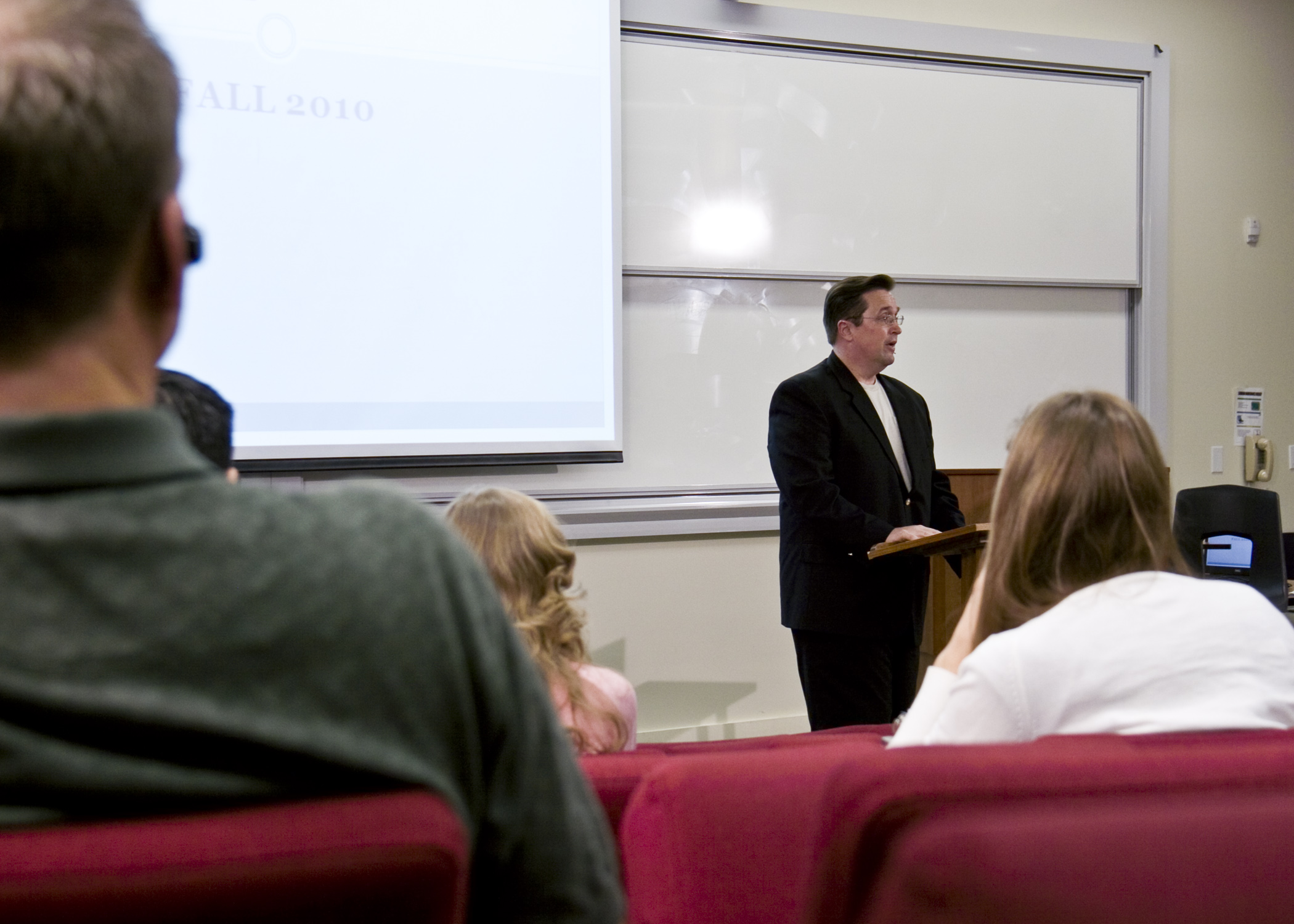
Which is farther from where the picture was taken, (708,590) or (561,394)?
(708,590)

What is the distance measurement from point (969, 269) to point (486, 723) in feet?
13.4

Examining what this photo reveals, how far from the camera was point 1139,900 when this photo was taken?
672 mm

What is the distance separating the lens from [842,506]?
299 centimetres

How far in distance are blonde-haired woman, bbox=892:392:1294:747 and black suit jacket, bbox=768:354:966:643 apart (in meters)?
1.63

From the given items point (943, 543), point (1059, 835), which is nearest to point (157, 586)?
point (1059, 835)

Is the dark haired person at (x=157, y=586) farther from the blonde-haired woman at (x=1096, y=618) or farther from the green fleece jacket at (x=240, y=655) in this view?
the blonde-haired woman at (x=1096, y=618)

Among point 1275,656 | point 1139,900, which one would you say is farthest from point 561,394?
point 1139,900

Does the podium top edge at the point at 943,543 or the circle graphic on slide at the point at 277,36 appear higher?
the circle graphic on slide at the point at 277,36

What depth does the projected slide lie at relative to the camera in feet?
10.9

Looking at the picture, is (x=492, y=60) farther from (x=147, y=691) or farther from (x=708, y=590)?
(x=147, y=691)

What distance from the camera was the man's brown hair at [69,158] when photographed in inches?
18.9

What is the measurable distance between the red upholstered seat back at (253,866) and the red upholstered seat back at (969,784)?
10.0 inches

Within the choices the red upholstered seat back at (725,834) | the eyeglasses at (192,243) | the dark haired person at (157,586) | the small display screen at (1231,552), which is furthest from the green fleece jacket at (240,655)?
the small display screen at (1231,552)

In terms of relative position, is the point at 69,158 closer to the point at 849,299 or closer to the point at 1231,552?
the point at 849,299
